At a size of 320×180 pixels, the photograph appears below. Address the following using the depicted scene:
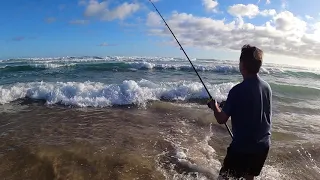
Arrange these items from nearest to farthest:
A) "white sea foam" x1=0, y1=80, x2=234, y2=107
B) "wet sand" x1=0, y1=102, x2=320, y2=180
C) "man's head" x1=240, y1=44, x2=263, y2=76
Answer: "man's head" x1=240, y1=44, x2=263, y2=76
"wet sand" x1=0, y1=102, x2=320, y2=180
"white sea foam" x1=0, y1=80, x2=234, y2=107

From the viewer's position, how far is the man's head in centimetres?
295

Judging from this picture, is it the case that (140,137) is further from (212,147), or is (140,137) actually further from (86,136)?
(212,147)

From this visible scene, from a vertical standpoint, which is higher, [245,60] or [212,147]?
[245,60]

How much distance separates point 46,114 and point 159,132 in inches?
144

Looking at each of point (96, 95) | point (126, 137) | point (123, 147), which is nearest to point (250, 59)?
point (123, 147)

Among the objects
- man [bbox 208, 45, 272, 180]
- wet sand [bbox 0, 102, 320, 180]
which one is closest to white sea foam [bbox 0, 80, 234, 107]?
wet sand [bbox 0, 102, 320, 180]

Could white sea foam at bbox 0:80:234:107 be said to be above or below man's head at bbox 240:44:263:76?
below

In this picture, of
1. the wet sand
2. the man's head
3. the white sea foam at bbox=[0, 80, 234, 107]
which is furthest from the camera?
the white sea foam at bbox=[0, 80, 234, 107]

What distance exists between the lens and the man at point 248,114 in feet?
9.77

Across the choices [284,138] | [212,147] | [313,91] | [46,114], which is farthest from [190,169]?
[313,91]

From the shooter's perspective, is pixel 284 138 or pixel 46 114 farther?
pixel 46 114

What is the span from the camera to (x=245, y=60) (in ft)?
9.82

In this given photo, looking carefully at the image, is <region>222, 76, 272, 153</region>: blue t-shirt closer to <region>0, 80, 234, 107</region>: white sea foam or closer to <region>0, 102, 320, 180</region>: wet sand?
<region>0, 102, 320, 180</region>: wet sand

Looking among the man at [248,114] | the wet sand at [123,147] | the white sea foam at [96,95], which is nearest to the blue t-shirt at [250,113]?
the man at [248,114]
